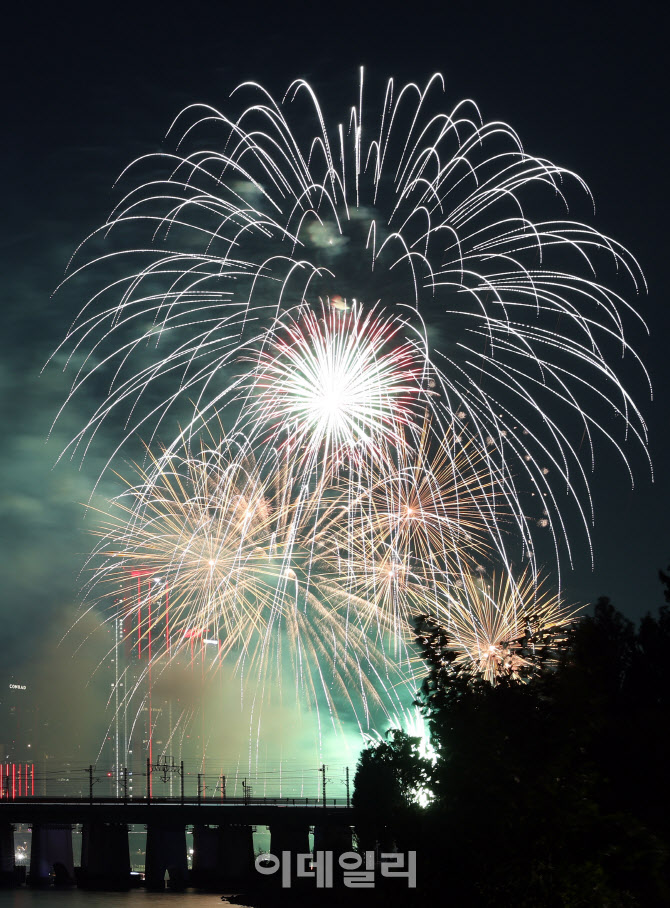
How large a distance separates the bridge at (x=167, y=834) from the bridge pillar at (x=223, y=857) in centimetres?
9

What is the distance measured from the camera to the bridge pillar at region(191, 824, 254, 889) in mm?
99812

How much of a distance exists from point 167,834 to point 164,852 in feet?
5.88

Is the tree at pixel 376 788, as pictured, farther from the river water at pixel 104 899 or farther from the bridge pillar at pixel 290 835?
→ the bridge pillar at pixel 290 835

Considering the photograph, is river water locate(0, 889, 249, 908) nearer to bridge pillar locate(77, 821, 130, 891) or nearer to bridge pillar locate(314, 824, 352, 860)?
bridge pillar locate(77, 821, 130, 891)

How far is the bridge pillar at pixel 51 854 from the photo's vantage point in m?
111

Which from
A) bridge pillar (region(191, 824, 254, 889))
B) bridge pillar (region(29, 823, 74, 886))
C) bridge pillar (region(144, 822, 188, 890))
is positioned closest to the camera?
bridge pillar (region(191, 824, 254, 889))

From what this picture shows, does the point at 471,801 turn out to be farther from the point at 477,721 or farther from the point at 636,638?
the point at 636,638

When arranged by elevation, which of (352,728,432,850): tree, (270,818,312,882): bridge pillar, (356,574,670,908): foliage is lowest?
(270,818,312,882): bridge pillar

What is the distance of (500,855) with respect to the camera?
1930 cm

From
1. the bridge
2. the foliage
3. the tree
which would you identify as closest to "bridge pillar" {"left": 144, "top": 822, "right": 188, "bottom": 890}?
the bridge

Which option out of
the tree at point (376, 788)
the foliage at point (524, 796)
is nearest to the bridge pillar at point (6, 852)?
the tree at point (376, 788)

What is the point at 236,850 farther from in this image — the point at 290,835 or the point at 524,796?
the point at 524,796

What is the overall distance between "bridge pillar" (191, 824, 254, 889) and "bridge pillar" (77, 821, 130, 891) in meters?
7.54

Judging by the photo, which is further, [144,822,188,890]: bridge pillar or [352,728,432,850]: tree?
[144,822,188,890]: bridge pillar
